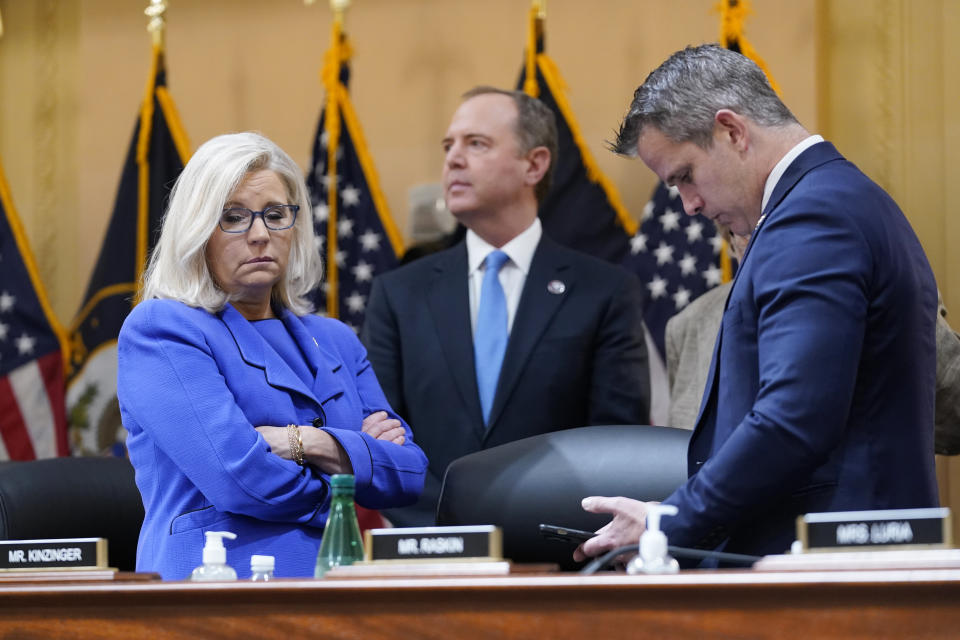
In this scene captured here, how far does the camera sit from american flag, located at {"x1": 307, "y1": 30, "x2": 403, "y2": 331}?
17.0 ft

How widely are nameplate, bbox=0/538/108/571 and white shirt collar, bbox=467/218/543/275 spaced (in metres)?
2.33

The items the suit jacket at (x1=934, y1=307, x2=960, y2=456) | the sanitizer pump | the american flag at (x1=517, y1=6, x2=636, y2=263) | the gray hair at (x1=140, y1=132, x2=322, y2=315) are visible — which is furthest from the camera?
the american flag at (x1=517, y1=6, x2=636, y2=263)

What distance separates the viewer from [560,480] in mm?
2062

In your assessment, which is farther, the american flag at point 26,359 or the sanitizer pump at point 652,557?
the american flag at point 26,359

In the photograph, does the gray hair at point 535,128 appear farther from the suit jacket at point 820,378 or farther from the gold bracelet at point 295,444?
the suit jacket at point 820,378

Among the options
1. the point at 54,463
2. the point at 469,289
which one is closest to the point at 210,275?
the point at 54,463

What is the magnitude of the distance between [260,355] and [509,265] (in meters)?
1.65

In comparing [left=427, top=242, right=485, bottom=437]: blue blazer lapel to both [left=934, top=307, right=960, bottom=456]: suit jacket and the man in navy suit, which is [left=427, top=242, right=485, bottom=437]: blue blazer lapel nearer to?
[left=934, top=307, right=960, bottom=456]: suit jacket

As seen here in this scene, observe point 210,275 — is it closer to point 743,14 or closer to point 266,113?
point 743,14

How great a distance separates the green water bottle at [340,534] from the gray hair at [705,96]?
0.87 meters

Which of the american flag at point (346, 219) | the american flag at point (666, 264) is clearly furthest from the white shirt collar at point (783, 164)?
the american flag at point (346, 219)

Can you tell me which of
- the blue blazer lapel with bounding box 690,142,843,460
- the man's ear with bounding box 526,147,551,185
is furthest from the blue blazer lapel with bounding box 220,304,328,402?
the man's ear with bounding box 526,147,551,185

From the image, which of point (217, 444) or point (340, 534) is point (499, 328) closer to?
point (217, 444)

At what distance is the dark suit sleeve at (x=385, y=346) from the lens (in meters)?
3.78
